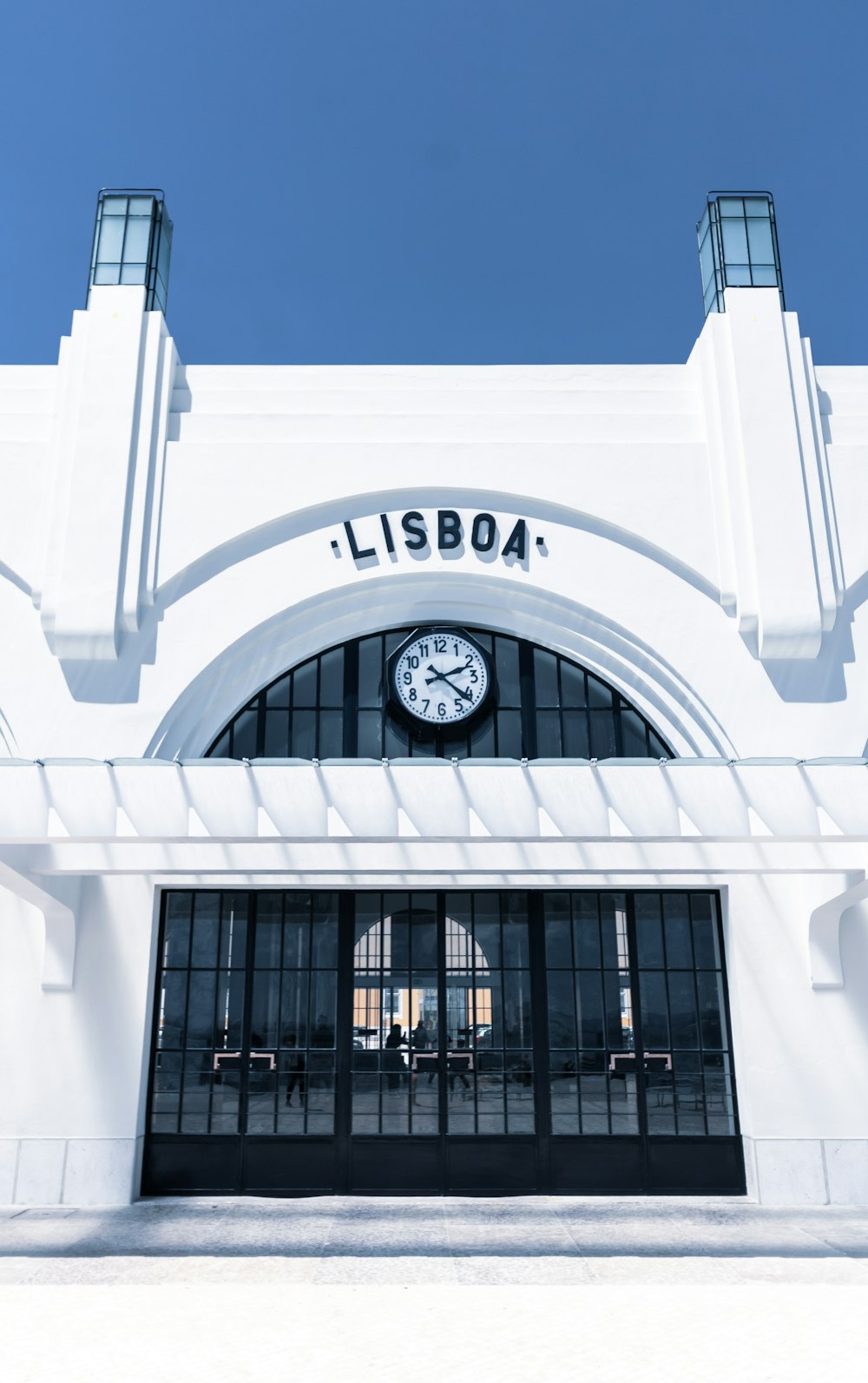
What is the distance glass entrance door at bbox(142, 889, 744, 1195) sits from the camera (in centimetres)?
1268

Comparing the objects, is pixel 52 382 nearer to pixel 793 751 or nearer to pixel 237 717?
pixel 237 717

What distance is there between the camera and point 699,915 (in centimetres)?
1345

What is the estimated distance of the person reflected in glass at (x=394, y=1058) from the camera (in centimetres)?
1300

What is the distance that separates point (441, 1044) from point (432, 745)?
4.18m

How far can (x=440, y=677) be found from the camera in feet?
46.3

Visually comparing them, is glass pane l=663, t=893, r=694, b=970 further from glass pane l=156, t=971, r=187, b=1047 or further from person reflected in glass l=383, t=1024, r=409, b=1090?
glass pane l=156, t=971, r=187, b=1047

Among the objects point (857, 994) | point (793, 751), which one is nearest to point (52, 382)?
point (793, 751)

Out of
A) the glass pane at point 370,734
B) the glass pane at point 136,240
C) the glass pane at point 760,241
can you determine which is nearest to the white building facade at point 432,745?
the glass pane at point 370,734

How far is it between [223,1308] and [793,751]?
9.63m

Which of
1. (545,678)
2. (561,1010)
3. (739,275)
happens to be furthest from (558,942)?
(739,275)

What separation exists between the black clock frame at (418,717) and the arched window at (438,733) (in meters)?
0.10

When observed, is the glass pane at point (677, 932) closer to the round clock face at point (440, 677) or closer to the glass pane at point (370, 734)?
the round clock face at point (440, 677)

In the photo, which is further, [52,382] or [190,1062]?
[52,382]

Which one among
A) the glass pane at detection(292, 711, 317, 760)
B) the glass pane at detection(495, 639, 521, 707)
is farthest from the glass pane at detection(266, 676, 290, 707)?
the glass pane at detection(495, 639, 521, 707)
